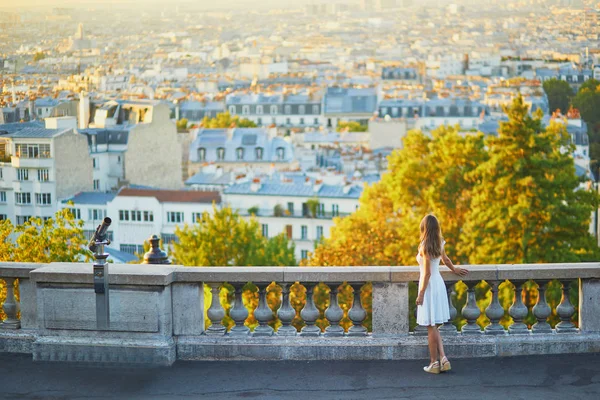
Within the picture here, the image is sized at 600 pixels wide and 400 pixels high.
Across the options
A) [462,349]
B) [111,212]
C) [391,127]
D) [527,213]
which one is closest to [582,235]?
[527,213]

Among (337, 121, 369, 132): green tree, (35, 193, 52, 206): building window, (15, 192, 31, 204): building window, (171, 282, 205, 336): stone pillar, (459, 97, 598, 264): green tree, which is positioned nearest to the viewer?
(171, 282, 205, 336): stone pillar

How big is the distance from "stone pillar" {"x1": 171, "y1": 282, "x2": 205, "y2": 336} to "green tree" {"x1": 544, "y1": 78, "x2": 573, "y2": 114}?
115278mm

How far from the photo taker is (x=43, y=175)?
63.1 meters

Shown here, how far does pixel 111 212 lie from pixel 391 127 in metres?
55.4

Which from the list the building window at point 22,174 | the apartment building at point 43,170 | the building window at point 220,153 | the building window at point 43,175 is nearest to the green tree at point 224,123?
the building window at point 220,153

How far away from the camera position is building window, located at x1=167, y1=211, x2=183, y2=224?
6862 centimetres

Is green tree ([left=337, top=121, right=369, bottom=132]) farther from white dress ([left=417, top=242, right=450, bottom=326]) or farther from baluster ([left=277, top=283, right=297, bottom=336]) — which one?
white dress ([left=417, top=242, right=450, bottom=326])

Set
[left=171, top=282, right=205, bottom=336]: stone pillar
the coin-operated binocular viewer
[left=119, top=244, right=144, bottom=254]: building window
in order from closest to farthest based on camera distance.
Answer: the coin-operated binocular viewer < [left=171, top=282, right=205, bottom=336]: stone pillar < [left=119, top=244, right=144, bottom=254]: building window

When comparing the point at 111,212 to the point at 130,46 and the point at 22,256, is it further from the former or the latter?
the point at 130,46

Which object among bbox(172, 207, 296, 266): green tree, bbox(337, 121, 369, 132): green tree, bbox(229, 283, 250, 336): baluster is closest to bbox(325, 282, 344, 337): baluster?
bbox(229, 283, 250, 336): baluster

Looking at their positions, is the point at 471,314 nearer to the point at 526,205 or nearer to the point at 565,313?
the point at 565,313

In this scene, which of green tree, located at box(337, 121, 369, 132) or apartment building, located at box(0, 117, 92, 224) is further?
green tree, located at box(337, 121, 369, 132)

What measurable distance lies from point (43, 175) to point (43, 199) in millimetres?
1341

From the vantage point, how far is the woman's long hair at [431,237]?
31.8ft
